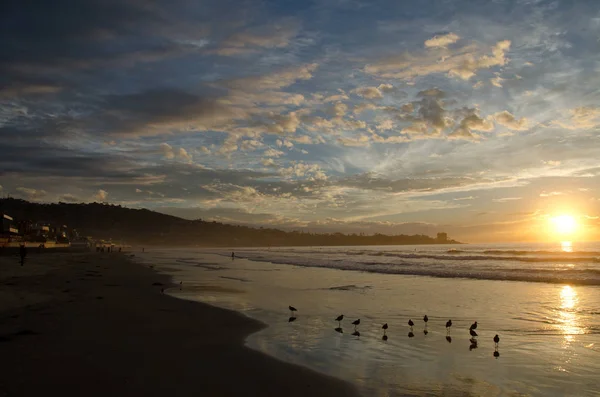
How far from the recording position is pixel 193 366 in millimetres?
8938

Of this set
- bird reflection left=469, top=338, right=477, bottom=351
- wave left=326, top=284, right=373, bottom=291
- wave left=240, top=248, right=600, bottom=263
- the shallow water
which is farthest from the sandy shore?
wave left=240, top=248, right=600, bottom=263

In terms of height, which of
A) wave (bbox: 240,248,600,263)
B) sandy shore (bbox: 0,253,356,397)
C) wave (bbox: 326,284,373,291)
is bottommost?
wave (bbox: 326,284,373,291)

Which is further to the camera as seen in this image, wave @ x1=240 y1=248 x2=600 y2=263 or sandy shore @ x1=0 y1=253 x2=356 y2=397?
wave @ x1=240 y1=248 x2=600 y2=263

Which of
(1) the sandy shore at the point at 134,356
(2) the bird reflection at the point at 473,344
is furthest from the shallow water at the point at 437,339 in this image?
(1) the sandy shore at the point at 134,356

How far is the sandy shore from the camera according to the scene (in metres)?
7.47

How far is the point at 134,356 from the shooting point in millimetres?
9367

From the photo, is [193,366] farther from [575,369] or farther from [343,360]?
[575,369]

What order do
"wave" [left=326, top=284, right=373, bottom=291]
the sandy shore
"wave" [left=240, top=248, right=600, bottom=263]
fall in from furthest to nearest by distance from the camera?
"wave" [left=240, top=248, right=600, bottom=263]
"wave" [left=326, top=284, right=373, bottom=291]
the sandy shore

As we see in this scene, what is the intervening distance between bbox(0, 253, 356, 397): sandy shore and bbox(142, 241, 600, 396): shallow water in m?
0.97

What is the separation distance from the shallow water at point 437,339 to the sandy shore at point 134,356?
97cm

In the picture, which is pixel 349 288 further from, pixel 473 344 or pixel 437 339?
pixel 473 344

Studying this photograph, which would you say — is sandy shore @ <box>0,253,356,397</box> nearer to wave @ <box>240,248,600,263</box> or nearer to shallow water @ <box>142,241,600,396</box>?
shallow water @ <box>142,241,600,396</box>

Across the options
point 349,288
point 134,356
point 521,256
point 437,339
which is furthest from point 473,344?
point 521,256

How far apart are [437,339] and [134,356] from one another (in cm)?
832
